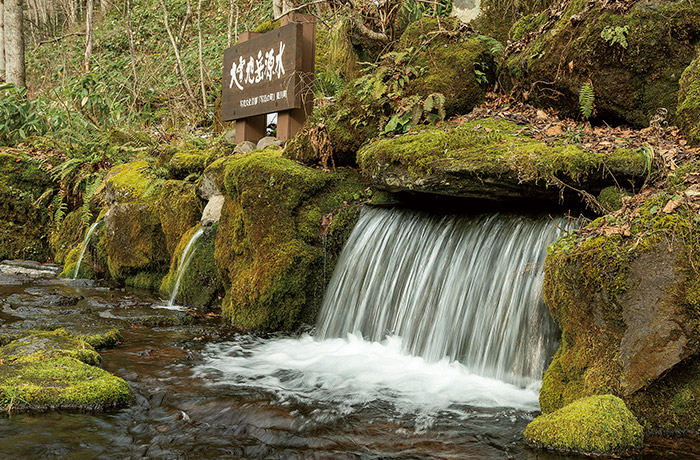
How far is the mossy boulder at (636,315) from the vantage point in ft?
11.3

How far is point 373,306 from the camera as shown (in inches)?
232

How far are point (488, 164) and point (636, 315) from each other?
1925 mm

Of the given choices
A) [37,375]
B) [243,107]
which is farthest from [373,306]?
[243,107]

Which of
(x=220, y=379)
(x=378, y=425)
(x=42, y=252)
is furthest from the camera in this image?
(x=42, y=252)

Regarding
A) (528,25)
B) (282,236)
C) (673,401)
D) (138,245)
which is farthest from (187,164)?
(673,401)

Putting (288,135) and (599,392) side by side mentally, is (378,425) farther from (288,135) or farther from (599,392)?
(288,135)

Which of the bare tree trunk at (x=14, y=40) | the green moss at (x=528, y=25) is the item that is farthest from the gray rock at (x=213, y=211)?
the bare tree trunk at (x=14, y=40)

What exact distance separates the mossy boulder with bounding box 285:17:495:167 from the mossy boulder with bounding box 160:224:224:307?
1.90 meters

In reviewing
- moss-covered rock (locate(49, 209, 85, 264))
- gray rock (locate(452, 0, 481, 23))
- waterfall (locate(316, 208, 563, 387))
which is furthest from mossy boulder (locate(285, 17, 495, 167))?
moss-covered rock (locate(49, 209, 85, 264))

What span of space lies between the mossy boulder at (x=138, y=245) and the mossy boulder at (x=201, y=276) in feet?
4.23

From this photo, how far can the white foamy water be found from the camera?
169 inches

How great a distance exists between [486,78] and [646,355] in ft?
14.1

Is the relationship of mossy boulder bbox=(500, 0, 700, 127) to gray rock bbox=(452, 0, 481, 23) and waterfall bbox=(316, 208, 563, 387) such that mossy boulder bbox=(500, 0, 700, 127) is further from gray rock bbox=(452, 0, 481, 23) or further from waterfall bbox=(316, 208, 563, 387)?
gray rock bbox=(452, 0, 481, 23)

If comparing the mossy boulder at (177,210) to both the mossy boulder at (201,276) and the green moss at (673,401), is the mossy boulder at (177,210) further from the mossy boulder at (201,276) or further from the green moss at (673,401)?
the green moss at (673,401)
